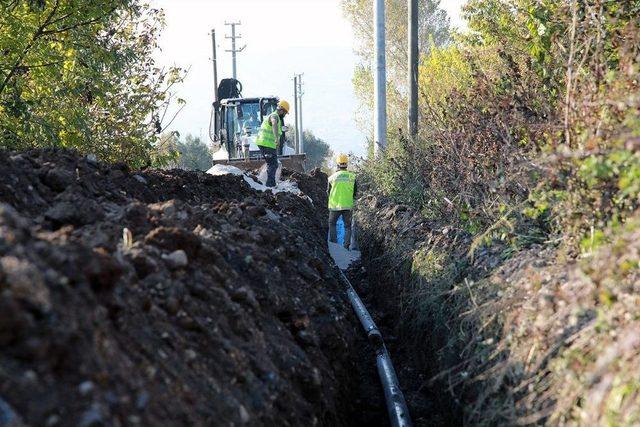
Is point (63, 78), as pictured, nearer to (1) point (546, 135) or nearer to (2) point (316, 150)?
(1) point (546, 135)

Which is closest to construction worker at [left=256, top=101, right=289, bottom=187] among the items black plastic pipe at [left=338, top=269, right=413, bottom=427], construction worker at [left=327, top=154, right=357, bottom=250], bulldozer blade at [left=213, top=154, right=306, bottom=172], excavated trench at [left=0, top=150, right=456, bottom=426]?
construction worker at [left=327, top=154, right=357, bottom=250]

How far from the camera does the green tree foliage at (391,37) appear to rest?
156ft

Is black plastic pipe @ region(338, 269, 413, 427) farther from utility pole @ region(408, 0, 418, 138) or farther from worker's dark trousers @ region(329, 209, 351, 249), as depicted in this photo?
utility pole @ region(408, 0, 418, 138)

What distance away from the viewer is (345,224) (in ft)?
54.5

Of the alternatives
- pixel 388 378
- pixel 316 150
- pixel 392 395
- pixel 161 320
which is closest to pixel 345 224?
pixel 388 378

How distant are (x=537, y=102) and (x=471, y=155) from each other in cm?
95

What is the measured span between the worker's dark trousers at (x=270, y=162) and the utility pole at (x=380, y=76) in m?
2.91

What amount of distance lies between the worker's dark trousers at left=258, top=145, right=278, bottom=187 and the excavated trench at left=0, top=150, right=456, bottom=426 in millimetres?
9142

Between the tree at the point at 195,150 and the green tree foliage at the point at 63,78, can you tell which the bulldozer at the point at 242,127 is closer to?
the green tree foliage at the point at 63,78

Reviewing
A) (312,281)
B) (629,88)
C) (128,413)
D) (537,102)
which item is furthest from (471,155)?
(128,413)

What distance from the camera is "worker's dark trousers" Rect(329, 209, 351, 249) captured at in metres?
16.5

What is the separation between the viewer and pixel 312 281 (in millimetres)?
8594

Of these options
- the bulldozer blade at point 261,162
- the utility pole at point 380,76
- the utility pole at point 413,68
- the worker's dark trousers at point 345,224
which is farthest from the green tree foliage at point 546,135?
the bulldozer blade at point 261,162

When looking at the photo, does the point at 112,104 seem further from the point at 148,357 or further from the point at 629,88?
the point at 148,357
